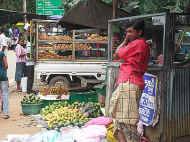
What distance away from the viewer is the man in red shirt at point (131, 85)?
6.47 meters

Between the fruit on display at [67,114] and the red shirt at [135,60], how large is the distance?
113 inches

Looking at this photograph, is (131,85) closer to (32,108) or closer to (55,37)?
(32,108)

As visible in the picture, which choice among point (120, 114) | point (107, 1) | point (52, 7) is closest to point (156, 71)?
point (120, 114)

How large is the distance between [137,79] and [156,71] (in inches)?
→ 28.1

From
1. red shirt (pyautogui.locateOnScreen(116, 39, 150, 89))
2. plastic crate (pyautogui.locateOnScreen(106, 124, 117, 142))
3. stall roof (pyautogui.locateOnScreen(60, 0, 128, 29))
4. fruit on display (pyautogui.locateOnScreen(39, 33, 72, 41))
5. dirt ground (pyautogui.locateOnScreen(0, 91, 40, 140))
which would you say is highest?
stall roof (pyautogui.locateOnScreen(60, 0, 128, 29))

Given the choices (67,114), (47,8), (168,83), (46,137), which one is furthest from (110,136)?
(47,8)

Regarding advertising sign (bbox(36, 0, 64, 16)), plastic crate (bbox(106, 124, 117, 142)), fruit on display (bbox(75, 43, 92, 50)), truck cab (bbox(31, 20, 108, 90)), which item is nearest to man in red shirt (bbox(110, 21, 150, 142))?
plastic crate (bbox(106, 124, 117, 142))

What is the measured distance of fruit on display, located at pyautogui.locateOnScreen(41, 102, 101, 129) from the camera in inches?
366

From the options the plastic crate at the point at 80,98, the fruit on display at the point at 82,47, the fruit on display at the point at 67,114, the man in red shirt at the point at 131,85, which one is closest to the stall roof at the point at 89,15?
the fruit on display at the point at 67,114

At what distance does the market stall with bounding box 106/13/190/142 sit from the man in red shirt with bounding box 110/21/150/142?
544mm

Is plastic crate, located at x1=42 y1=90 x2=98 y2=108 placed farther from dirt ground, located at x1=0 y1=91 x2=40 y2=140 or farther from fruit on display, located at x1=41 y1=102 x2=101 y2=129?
fruit on display, located at x1=41 y1=102 x2=101 y2=129

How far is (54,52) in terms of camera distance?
52.4 ft

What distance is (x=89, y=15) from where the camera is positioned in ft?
36.3

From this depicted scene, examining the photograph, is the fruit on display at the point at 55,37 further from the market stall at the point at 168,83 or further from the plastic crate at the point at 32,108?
the market stall at the point at 168,83
